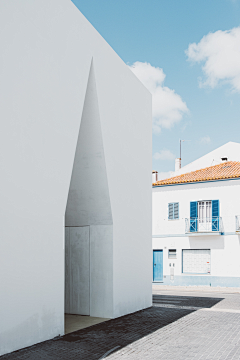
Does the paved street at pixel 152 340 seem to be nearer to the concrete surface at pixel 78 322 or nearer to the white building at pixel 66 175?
the concrete surface at pixel 78 322

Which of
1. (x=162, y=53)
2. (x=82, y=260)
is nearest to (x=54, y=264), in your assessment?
(x=82, y=260)

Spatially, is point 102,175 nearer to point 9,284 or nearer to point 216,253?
point 9,284

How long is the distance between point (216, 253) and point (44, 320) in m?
16.9

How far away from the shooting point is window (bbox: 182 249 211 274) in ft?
74.0

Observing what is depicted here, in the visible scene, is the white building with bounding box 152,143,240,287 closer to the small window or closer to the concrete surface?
the small window

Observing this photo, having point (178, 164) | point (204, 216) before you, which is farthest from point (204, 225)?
point (178, 164)

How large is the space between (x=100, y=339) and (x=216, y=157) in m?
22.0

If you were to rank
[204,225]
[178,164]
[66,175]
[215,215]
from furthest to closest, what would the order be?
[178,164]
[204,225]
[215,215]
[66,175]

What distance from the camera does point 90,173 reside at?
33.0ft

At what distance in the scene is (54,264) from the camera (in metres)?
7.50

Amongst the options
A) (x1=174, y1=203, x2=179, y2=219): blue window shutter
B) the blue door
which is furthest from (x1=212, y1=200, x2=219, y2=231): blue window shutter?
the blue door

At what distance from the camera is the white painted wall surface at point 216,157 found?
27.2 meters

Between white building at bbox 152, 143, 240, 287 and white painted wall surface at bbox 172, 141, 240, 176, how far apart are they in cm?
239

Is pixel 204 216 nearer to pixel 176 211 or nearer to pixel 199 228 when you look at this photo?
pixel 199 228
